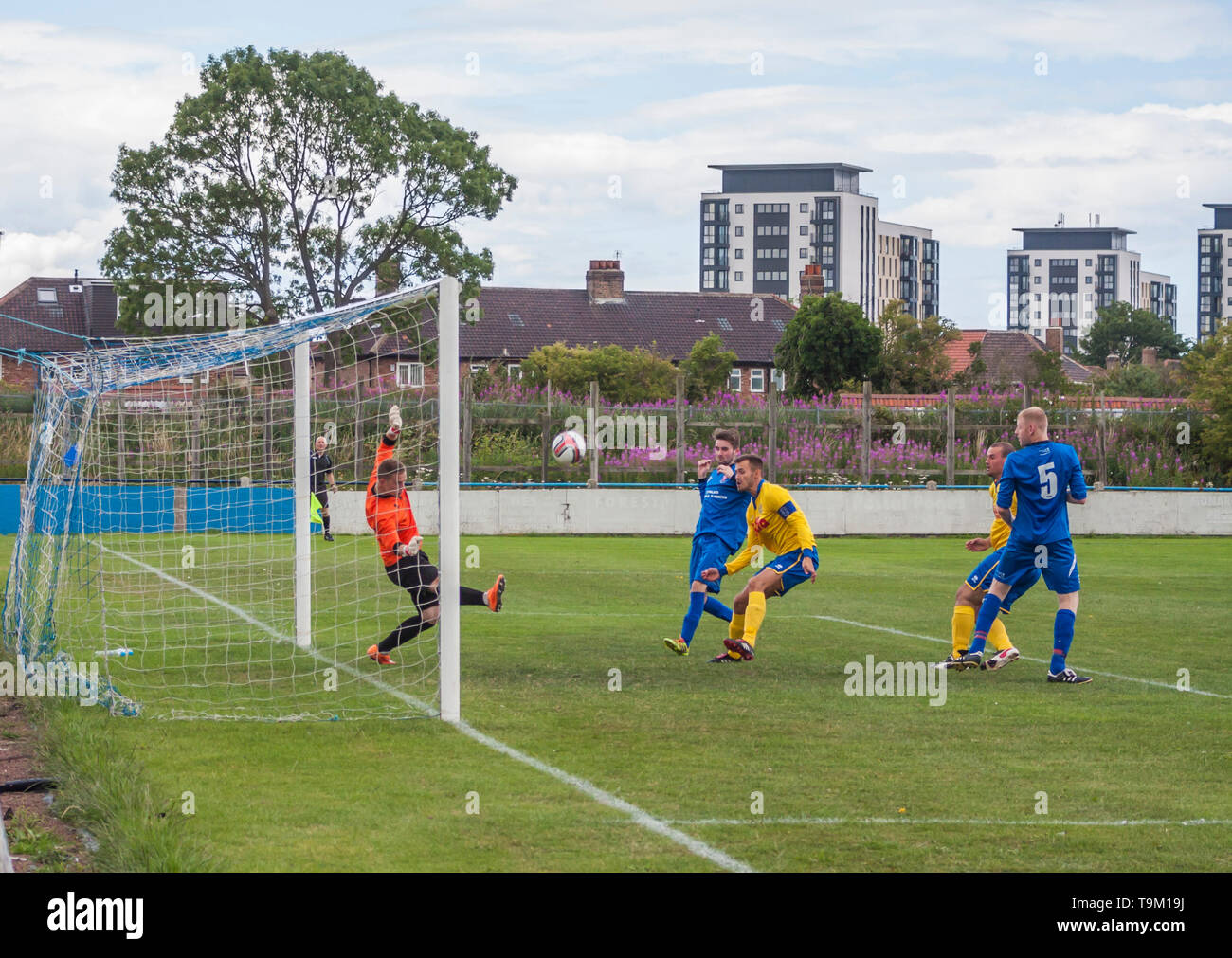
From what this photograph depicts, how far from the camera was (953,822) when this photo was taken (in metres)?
6.58

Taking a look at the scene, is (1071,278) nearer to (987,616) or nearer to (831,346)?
(831,346)

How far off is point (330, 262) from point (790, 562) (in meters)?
41.0

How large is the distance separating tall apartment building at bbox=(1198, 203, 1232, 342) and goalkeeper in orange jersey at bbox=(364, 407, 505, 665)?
185656 millimetres

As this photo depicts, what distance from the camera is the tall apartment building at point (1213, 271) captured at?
181875mm

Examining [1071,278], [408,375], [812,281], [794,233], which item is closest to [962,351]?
[812,281]

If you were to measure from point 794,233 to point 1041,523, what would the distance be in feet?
434

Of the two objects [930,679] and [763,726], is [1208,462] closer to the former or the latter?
[930,679]

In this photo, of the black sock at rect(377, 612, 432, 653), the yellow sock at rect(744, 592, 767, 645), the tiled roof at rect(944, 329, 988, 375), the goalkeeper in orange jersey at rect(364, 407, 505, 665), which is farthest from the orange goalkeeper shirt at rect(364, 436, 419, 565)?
the tiled roof at rect(944, 329, 988, 375)

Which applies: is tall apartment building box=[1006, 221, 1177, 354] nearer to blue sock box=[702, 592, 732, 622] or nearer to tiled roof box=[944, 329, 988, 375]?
tiled roof box=[944, 329, 988, 375]

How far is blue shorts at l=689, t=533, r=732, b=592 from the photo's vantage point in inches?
451

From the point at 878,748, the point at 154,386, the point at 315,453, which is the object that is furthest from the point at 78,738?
the point at 154,386

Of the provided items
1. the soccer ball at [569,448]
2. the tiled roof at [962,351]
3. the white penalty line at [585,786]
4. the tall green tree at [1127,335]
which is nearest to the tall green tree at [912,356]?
the soccer ball at [569,448]

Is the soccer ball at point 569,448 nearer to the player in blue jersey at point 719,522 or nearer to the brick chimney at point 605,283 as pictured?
the player in blue jersey at point 719,522
